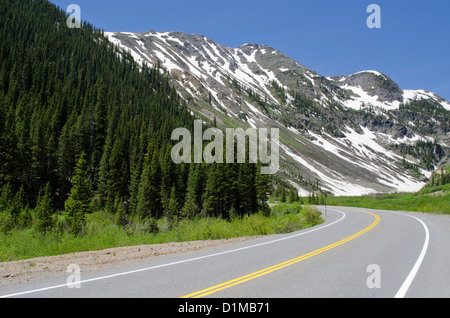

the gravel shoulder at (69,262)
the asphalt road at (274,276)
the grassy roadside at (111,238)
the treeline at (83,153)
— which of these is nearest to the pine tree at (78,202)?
the treeline at (83,153)

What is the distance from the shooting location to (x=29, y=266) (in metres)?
7.73

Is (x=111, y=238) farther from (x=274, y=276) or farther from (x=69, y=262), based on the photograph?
(x=274, y=276)

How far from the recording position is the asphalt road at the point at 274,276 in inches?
217

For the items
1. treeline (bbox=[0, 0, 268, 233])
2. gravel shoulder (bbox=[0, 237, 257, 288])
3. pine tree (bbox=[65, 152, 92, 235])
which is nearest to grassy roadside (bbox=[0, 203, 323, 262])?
gravel shoulder (bbox=[0, 237, 257, 288])

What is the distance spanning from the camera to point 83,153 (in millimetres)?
37000

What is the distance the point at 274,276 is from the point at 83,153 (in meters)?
36.7

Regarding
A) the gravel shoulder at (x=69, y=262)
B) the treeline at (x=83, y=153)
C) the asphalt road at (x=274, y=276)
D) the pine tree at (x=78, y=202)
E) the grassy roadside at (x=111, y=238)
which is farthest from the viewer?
the treeline at (x=83, y=153)

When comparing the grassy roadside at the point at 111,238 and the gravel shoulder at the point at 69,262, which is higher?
the gravel shoulder at the point at 69,262

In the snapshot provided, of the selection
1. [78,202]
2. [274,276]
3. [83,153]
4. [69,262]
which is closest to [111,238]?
[69,262]

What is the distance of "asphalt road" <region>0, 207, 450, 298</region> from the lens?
18.1 ft

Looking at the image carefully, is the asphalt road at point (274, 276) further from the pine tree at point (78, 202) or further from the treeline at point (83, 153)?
the pine tree at point (78, 202)

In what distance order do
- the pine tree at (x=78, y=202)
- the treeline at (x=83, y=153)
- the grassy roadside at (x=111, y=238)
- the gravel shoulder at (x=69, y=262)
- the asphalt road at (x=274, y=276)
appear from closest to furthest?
the asphalt road at (x=274, y=276) → the gravel shoulder at (x=69, y=262) → the grassy roadside at (x=111, y=238) → the pine tree at (x=78, y=202) → the treeline at (x=83, y=153)

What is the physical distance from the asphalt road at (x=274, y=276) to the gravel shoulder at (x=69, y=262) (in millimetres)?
573

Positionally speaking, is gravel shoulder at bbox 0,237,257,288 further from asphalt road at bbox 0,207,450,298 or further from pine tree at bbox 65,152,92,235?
pine tree at bbox 65,152,92,235
